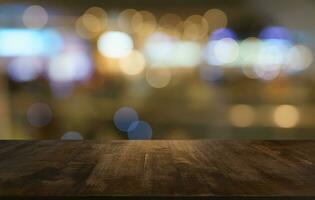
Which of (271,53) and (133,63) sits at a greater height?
(271,53)

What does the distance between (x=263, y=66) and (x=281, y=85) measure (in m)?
0.66

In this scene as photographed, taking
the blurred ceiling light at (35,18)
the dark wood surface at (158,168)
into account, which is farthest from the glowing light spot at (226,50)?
the dark wood surface at (158,168)

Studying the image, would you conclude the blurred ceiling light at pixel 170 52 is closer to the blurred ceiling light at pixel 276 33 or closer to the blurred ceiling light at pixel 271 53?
the blurred ceiling light at pixel 271 53

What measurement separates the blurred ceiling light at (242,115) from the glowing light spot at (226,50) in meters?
1.09

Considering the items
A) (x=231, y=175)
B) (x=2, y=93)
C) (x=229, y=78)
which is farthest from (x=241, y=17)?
(x=231, y=175)

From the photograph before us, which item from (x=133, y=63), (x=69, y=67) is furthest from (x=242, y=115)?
(x=69, y=67)

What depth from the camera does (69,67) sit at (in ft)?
17.9

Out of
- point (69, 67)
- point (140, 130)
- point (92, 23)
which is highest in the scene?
point (92, 23)

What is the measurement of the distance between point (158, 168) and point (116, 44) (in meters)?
5.75

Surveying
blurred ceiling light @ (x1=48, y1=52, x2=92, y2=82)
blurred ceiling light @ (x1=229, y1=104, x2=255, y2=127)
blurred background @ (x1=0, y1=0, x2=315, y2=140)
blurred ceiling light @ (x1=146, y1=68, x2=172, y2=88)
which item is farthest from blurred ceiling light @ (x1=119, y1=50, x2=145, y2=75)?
blurred ceiling light @ (x1=229, y1=104, x2=255, y2=127)

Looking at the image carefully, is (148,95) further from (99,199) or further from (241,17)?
(99,199)

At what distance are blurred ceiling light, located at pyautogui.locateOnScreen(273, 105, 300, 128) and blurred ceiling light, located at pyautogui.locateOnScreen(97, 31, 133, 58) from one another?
237 centimetres

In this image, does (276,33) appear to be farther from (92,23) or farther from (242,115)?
(92,23)

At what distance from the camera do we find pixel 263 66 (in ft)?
16.5
